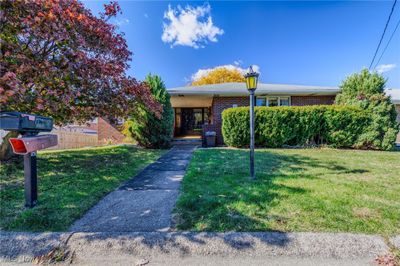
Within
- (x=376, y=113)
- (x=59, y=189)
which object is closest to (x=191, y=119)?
(x=376, y=113)

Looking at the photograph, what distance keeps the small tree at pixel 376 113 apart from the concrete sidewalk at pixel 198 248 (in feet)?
28.5

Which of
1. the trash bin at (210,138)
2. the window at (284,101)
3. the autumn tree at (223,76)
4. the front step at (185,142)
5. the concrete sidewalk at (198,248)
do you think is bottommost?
the concrete sidewalk at (198,248)

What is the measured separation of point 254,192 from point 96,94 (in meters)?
4.32

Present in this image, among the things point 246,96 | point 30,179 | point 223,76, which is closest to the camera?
point 30,179

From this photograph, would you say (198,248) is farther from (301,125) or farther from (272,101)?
(272,101)

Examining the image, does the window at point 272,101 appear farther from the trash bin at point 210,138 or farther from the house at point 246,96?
the trash bin at point 210,138

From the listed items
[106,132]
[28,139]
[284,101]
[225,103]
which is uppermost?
[284,101]

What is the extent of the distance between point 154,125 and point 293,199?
7.16 meters

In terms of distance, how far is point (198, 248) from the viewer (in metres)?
2.03

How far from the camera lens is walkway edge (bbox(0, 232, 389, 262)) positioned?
1979 mm

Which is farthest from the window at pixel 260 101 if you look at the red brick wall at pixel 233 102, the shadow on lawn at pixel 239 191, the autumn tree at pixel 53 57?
the autumn tree at pixel 53 57

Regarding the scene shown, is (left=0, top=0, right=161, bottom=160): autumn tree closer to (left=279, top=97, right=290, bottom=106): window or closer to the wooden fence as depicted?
(left=279, top=97, right=290, bottom=106): window

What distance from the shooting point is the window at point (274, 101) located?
467 inches

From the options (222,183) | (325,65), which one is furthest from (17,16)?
(325,65)
